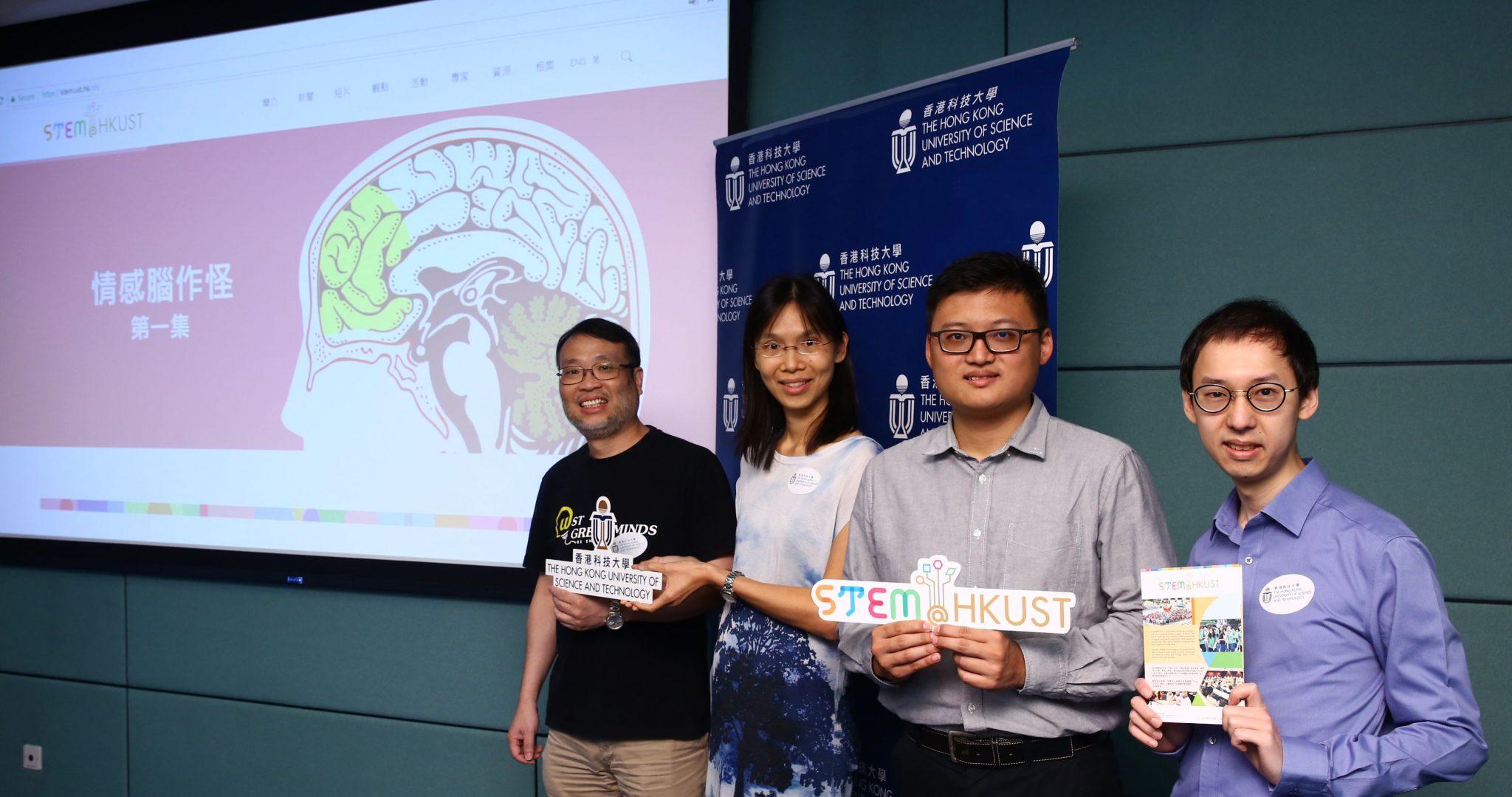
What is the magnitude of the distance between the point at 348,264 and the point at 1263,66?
2862 mm

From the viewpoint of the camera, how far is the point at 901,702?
1.61 m

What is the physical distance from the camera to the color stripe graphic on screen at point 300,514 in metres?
3.00

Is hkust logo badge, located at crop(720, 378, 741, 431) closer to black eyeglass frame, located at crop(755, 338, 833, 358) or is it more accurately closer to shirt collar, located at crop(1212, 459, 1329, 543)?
black eyeglass frame, located at crop(755, 338, 833, 358)

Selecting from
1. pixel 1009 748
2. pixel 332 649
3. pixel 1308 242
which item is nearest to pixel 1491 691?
pixel 1308 242

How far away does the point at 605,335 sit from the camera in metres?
2.27

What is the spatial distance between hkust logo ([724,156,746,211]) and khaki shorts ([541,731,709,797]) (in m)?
1.44

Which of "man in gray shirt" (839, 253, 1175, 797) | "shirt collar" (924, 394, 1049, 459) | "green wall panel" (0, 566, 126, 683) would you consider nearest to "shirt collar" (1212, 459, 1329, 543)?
"man in gray shirt" (839, 253, 1175, 797)

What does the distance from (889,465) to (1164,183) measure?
124 cm

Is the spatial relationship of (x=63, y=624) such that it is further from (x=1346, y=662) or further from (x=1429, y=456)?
(x=1429, y=456)

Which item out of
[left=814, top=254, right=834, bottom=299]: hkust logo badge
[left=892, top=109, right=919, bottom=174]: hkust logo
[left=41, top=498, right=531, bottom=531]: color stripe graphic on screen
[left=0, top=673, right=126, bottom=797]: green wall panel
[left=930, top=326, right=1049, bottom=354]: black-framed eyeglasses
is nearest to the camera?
[left=930, top=326, right=1049, bottom=354]: black-framed eyeglasses

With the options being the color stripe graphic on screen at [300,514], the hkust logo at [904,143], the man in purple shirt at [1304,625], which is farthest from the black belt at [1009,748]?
the color stripe graphic on screen at [300,514]

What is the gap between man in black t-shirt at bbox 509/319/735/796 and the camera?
2.12m

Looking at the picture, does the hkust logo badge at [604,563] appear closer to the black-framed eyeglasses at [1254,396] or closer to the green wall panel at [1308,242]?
the black-framed eyeglasses at [1254,396]

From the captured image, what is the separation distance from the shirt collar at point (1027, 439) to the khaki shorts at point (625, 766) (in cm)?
97
